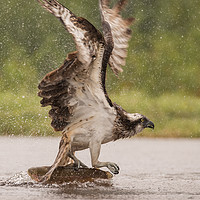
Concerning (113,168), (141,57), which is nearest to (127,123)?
(113,168)

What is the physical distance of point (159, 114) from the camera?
1747cm

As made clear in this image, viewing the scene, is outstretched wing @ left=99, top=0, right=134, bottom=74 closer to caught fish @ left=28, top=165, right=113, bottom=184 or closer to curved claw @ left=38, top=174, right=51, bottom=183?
caught fish @ left=28, top=165, right=113, bottom=184

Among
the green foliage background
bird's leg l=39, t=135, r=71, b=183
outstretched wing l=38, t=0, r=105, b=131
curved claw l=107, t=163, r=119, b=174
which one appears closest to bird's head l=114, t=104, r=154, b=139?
curved claw l=107, t=163, r=119, b=174

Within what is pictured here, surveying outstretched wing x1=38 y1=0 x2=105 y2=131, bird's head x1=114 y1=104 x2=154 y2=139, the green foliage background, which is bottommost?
the green foliage background

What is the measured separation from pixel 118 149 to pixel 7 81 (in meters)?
6.13

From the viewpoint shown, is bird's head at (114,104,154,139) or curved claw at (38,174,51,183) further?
bird's head at (114,104,154,139)

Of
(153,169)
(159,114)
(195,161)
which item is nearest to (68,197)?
(153,169)

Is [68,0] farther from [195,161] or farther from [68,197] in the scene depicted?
[68,197]

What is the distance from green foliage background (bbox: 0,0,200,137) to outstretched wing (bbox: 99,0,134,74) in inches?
285

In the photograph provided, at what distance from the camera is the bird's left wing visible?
6.98 metres

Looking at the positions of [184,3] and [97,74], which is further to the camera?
[184,3]

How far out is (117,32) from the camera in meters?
9.36

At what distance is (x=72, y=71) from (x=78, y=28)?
0.62 metres

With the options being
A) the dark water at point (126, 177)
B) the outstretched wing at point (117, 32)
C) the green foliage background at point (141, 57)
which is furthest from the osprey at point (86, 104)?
the green foliage background at point (141, 57)
